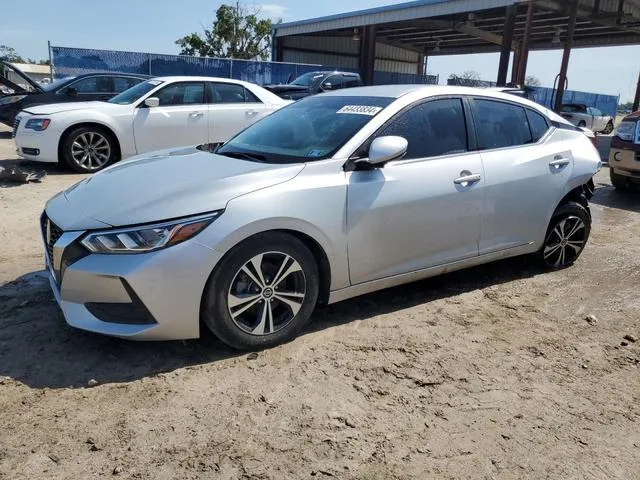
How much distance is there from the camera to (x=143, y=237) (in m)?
2.88

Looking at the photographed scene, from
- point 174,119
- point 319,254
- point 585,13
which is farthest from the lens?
point 585,13

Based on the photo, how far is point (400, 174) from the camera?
3637mm

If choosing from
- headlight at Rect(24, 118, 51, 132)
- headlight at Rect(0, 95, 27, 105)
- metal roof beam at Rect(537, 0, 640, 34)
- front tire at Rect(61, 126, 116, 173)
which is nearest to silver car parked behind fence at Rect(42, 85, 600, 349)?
front tire at Rect(61, 126, 116, 173)

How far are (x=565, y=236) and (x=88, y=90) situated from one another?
9.88 meters

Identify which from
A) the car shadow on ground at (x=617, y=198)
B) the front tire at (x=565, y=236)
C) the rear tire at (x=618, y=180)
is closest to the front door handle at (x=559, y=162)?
the front tire at (x=565, y=236)

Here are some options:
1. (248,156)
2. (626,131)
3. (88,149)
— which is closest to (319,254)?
(248,156)

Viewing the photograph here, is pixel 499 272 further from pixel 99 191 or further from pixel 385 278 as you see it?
pixel 99 191

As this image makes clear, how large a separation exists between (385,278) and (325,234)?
0.62 meters

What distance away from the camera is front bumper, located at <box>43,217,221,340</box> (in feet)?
9.32

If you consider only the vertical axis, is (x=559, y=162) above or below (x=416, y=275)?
above

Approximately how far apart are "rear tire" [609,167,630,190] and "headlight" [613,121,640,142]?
59cm

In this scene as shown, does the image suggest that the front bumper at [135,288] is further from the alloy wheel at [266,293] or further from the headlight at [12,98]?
the headlight at [12,98]

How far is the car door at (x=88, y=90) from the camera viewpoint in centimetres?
1085

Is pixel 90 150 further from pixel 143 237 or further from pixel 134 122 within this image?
pixel 143 237
